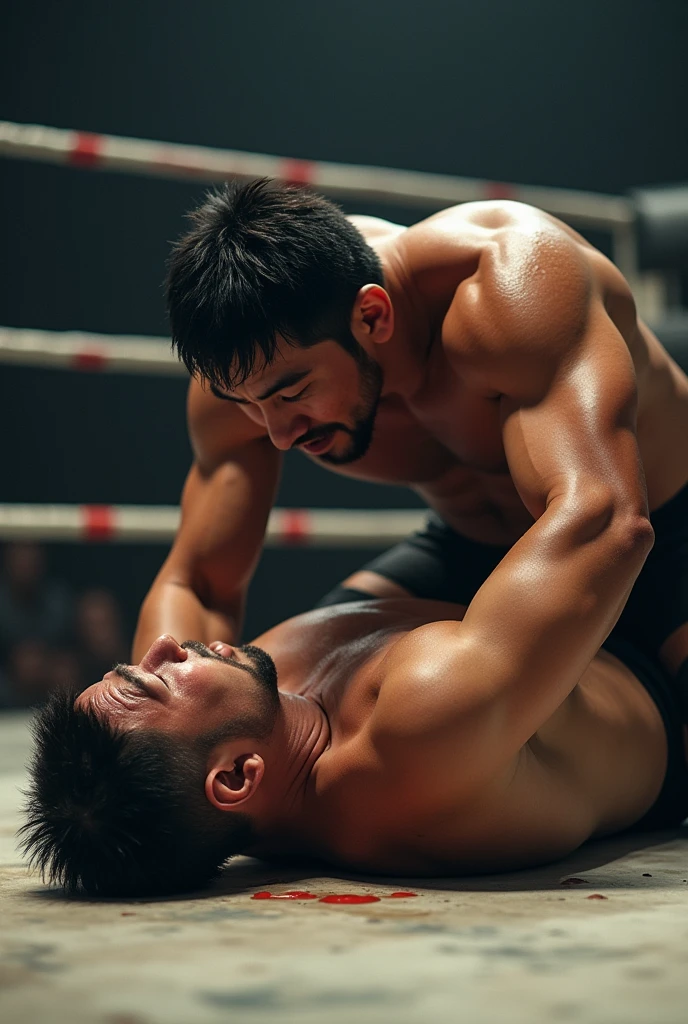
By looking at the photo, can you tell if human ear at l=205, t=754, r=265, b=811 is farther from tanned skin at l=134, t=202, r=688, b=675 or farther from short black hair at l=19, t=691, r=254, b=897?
tanned skin at l=134, t=202, r=688, b=675

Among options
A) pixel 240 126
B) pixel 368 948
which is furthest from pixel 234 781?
pixel 240 126

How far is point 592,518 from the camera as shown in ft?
4.98

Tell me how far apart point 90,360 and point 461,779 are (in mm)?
1772

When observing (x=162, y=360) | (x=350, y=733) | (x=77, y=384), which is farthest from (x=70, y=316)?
(x=350, y=733)

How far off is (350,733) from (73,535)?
1438mm

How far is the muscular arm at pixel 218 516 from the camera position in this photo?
2.17 metres

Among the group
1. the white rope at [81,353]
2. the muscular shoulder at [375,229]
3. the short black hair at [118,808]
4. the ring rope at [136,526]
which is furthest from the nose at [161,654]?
the white rope at [81,353]

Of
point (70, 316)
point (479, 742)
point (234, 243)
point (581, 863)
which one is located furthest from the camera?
point (70, 316)

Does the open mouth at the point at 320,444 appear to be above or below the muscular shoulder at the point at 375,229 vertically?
below

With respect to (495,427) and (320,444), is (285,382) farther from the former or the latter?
(495,427)

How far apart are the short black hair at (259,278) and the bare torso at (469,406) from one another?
0.11 m

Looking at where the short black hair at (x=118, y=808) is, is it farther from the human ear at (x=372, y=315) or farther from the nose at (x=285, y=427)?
the human ear at (x=372, y=315)

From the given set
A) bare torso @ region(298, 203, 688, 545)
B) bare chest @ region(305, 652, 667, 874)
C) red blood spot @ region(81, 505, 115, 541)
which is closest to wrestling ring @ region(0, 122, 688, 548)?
red blood spot @ region(81, 505, 115, 541)

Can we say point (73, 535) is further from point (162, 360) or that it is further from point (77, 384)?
point (77, 384)
